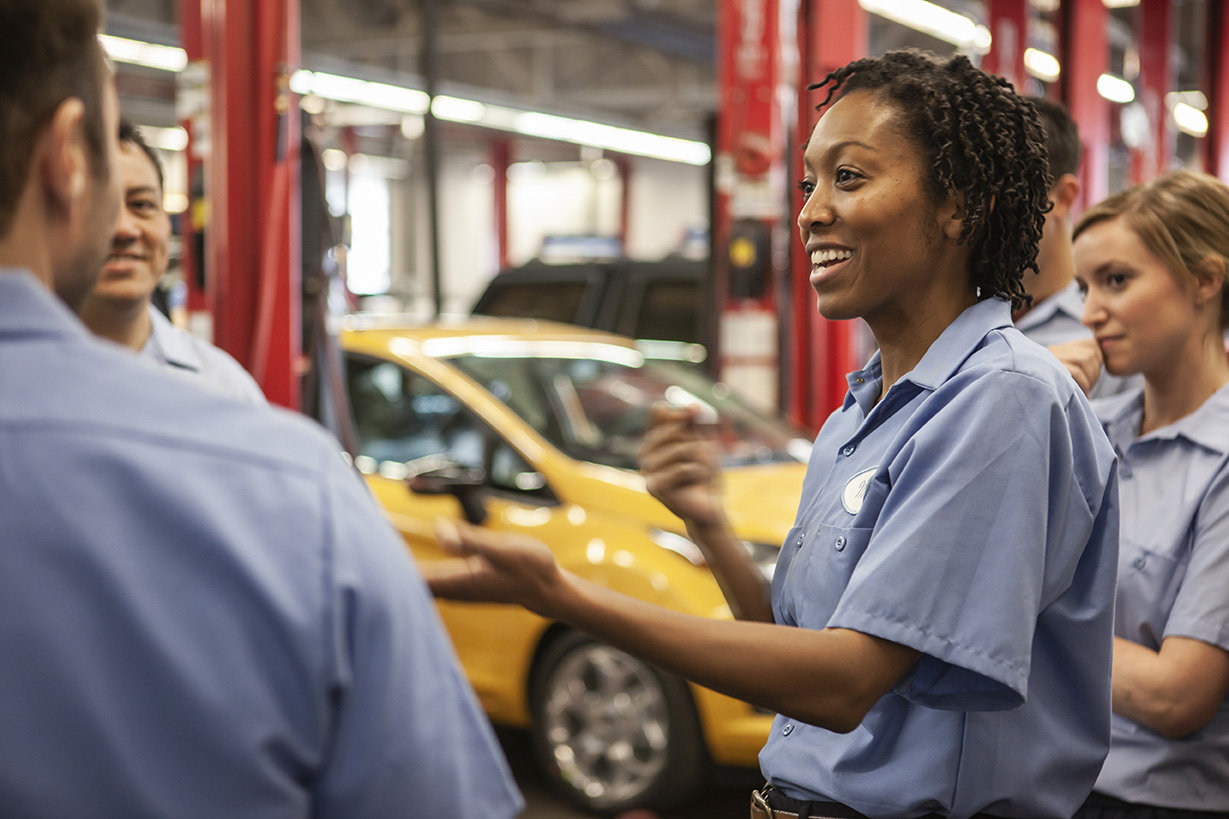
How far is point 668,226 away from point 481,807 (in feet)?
97.5

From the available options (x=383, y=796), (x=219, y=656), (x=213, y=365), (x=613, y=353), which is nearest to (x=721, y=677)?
(x=383, y=796)

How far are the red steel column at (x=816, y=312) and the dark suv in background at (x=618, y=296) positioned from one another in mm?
1473

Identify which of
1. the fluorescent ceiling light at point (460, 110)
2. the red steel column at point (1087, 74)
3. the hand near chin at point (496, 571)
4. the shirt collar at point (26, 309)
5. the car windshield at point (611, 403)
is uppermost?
the fluorescent ceiling light at point (460, 110)

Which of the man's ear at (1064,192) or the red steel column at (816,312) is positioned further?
the red steel column at (816,312)

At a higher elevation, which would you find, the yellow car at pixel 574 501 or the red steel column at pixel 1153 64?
the red steel column at pixel 1153 64

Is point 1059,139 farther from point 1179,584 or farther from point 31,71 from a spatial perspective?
point 31,71

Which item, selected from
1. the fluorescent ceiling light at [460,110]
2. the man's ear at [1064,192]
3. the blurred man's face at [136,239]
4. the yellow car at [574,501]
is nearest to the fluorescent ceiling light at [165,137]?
the fluorescent ceiling light at [460,110]

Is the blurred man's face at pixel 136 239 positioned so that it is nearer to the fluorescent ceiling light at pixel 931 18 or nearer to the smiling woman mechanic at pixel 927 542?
the smiling woman mechanic at pixel 927 542

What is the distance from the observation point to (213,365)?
2514 millimetres

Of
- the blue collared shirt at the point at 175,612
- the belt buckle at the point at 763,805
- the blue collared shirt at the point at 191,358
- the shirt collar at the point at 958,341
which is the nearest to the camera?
the blue collared shirt at the point at 175,612

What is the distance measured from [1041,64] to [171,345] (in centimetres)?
918

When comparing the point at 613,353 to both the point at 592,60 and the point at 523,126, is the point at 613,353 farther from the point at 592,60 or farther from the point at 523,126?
the point at 592,60

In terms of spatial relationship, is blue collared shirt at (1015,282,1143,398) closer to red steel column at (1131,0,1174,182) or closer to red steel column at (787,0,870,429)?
red steel column at (787,0,870,429)

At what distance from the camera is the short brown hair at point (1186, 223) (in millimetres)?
1963
